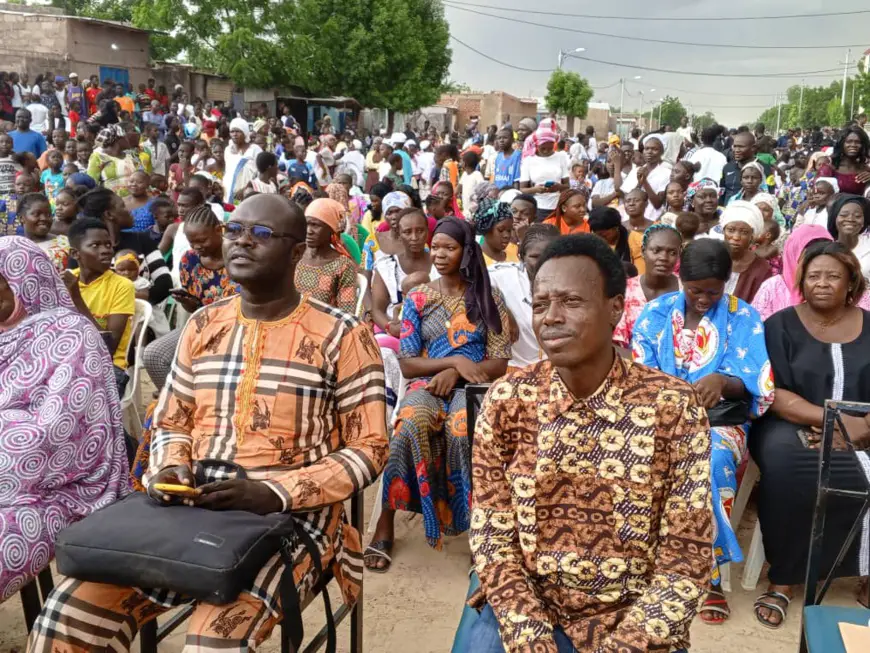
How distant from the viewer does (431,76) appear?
35.7 metres

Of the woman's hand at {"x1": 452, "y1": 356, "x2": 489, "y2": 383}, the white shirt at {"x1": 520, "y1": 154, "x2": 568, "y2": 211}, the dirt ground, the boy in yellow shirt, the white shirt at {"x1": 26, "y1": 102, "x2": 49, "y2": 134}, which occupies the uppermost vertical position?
the white shirt at {"x1": 26, "y1": 102, "x2": 49, "y2": 134}

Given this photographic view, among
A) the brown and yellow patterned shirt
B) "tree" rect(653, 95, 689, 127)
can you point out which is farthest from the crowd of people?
"tree" rect(653, 95, 689, 127)

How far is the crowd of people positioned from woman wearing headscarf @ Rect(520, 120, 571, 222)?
268 centimetres

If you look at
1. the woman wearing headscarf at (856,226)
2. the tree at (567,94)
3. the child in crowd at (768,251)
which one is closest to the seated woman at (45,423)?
the child in crowd at (768,251)

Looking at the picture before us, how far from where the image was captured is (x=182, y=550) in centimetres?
203

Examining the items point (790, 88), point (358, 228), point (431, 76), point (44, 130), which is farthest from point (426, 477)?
point (790, 88)

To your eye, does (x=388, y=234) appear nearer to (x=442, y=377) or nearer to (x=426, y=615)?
(x=442, y=377)

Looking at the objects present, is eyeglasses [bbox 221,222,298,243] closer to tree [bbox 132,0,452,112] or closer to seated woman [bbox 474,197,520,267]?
seated woman [bbox 474,197,520,267]

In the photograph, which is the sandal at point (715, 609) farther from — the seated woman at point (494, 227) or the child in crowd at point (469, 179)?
the child in crowd at point (469, 179)

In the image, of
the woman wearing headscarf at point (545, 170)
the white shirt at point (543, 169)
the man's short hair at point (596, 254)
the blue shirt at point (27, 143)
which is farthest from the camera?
the blue shirt at point (27, 143)

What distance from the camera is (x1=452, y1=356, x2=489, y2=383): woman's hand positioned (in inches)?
152

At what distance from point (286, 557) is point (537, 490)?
2.40 feet

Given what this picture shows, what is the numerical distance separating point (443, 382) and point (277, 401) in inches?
60.9

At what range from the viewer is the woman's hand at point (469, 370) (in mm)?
3873
